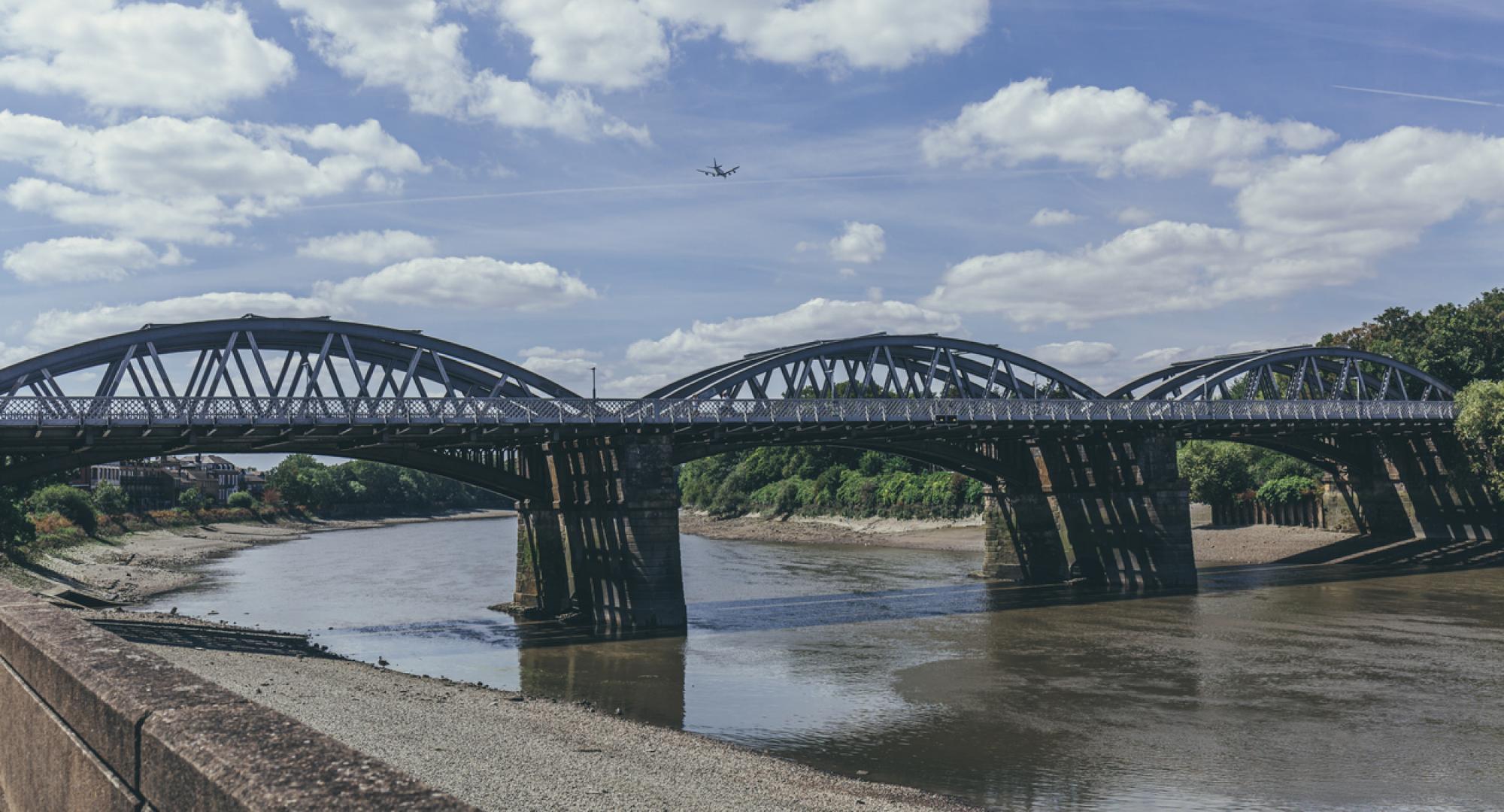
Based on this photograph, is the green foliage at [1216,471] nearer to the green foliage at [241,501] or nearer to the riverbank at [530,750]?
the riverbank at [530,750]

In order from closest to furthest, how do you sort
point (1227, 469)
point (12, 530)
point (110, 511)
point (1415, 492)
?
1. point (12, 530)
2. point (1415, 492)
3. point (1227, 469)
4. point (110, 511)

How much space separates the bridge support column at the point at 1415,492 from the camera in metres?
79.6

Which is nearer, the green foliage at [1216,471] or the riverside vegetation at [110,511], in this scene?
the riverside vegetation at [110,511]

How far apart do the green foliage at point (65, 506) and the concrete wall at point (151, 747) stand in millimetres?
103254

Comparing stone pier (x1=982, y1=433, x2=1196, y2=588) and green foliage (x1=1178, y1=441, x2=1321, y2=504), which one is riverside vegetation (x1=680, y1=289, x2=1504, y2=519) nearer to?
green foliage (x1=1178, y1=441, x2=1321, y2=504)

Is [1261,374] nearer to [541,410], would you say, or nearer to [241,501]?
[541,410]

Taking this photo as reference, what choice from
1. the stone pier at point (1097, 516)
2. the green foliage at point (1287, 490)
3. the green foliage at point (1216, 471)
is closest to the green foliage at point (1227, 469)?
the green foliage at point (1216, 471)

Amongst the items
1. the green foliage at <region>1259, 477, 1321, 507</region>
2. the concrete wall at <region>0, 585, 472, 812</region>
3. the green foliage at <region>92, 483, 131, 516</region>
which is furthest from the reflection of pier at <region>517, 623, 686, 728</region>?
the green foliage at <region>92, 483, 131, 516</region>

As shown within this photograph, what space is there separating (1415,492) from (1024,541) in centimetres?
3409

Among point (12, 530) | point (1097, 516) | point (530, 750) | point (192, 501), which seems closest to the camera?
point (530, 750)

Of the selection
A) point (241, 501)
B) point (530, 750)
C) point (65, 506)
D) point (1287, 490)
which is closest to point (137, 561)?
point (65, 506)

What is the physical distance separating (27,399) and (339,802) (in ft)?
139

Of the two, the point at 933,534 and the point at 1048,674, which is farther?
the point at 933,534

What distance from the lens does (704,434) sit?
54.7 m
